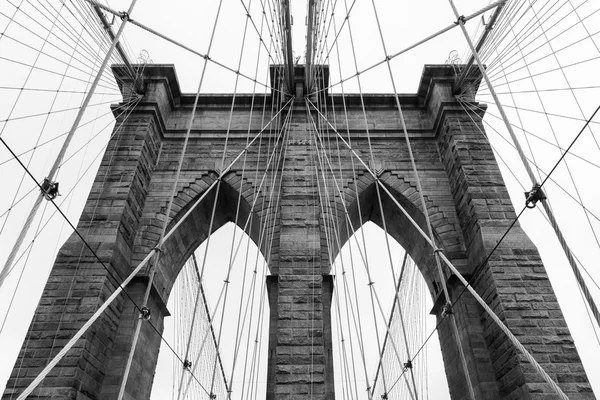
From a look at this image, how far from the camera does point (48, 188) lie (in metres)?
4.23

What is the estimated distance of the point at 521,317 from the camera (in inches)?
269

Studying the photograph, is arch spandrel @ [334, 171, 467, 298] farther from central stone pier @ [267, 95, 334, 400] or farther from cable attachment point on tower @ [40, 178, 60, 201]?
cable attachment point on tower @ [40, 178, 60, 201]

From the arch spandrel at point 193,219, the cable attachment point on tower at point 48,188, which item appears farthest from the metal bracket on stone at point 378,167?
the cable attachment point on tower at point 48,188

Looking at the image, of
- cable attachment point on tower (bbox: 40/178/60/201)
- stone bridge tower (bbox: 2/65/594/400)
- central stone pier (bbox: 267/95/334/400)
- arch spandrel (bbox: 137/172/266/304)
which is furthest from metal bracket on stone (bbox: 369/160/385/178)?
cable attachment point on tower (bbox: 40/178/60/201)

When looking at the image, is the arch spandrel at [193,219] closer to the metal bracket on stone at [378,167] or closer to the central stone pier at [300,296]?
the central stone pier at [300,296]

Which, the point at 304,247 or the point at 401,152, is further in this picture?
the point at 401,152

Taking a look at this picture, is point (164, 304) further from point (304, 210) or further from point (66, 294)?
point (304, 210)

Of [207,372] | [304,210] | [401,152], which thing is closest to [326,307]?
[304,210]

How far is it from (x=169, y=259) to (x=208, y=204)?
4.83ft

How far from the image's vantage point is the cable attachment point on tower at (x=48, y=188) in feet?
13.6

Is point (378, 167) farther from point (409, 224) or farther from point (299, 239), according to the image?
point (299, 239)

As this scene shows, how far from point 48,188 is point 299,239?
15.8 ft

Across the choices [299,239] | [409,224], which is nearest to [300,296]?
[299,239]

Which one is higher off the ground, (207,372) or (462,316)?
(207,372)
